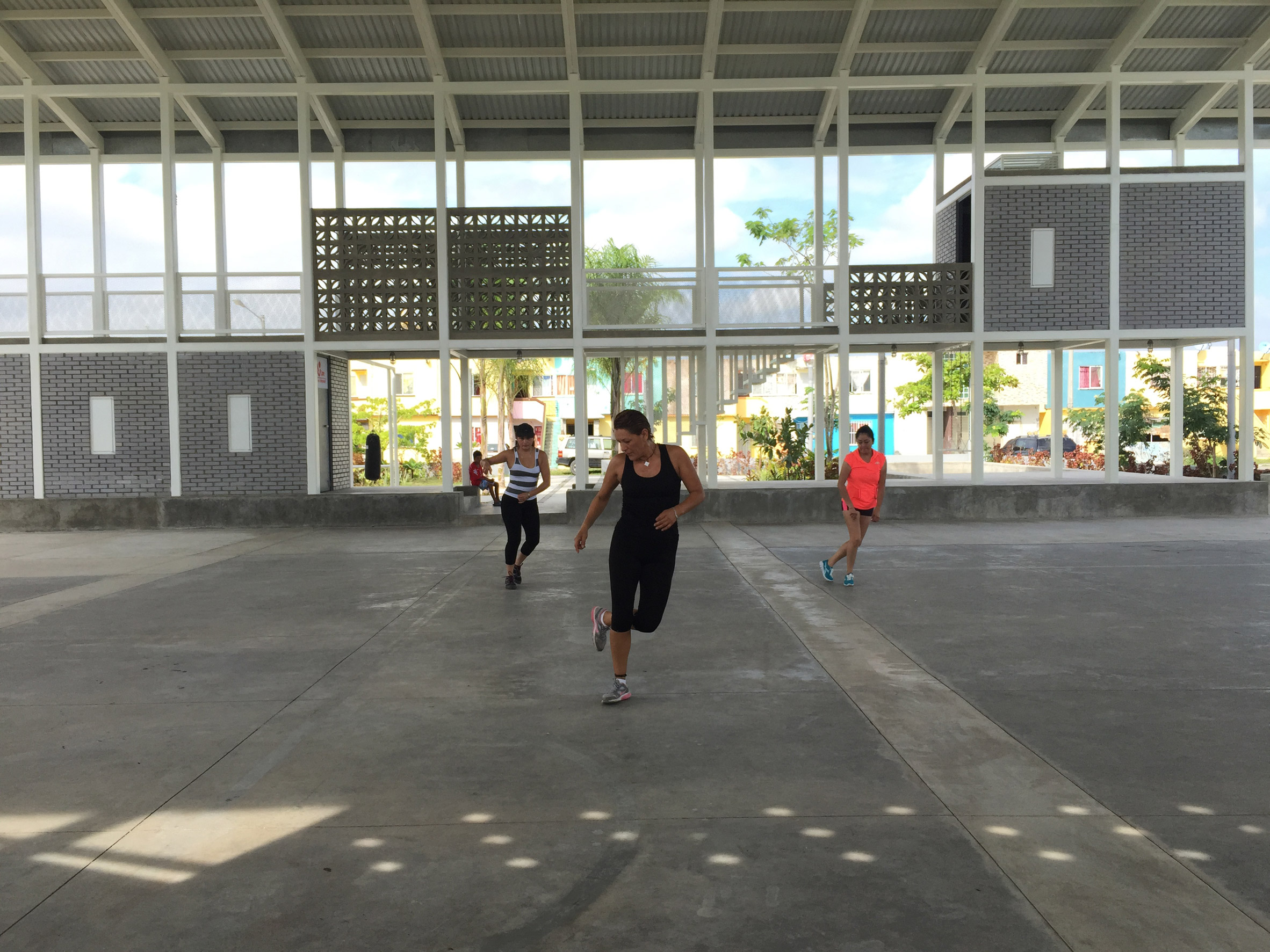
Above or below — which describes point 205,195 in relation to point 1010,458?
above

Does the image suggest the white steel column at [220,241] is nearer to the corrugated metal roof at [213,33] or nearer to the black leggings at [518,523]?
the corrugated metal roof at [213,33]

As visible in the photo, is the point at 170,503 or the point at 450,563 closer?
the point at 450,563

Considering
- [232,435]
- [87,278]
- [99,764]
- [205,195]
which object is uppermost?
[205,195]

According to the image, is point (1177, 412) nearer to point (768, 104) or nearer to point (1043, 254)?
point (1043, 254)

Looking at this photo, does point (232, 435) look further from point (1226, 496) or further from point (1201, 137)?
point (1201, 137)

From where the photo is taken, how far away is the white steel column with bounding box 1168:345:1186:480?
18641 millimetres

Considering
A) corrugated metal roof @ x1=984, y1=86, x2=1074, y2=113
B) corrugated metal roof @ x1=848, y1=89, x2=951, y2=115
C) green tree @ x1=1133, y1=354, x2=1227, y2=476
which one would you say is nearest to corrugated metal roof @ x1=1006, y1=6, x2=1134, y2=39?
corrugated metal roof @ x1=984, y1=86, x2=1074, y2=113

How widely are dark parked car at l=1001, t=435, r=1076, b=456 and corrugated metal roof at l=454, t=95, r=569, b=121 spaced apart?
23.2 metres

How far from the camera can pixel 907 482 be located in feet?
58.6

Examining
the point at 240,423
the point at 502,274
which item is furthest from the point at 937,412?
the point at 240,423

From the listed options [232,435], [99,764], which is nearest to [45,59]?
[232,435]

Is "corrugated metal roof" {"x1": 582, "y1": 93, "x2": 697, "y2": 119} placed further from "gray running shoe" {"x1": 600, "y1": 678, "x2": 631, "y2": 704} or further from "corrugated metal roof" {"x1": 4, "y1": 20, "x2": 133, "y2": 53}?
"gray running shoe" {"x1": 600, "y1": 678, "x2": 631, "y2": 704}

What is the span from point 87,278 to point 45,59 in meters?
3.56

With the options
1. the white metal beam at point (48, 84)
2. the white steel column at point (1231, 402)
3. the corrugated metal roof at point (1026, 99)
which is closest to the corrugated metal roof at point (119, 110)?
the white metal beam at point (48, 84)
